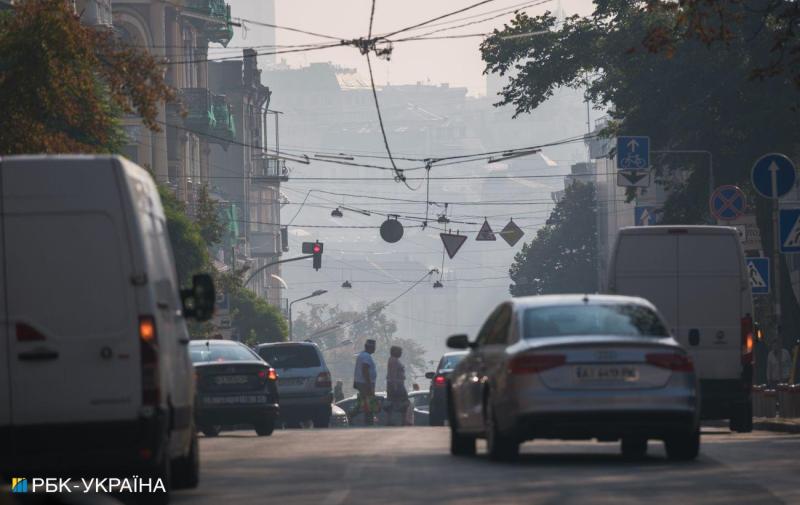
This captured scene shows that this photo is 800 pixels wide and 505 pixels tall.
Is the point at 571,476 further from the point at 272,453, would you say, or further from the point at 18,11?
the point at 18,11

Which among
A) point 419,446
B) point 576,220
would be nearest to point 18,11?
point 419,446

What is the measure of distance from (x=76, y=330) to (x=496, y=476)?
447cm

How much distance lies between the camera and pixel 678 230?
77.7 ft

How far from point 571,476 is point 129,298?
4620mm

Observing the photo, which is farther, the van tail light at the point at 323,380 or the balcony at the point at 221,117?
the balcony at the point at 221,117

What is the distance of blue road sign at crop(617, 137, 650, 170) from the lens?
46156 millimetres

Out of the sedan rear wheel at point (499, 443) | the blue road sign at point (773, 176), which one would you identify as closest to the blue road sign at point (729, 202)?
the blue road sign at point (773, 176)

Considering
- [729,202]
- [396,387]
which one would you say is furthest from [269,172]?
[729,202]

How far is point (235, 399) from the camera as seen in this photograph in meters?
28.1

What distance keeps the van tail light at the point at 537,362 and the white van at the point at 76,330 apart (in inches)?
189

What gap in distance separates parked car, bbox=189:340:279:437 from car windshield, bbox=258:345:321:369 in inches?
338

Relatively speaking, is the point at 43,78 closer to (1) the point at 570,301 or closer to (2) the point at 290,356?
(2) the point at 290,356

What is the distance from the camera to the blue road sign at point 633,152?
46.2 meters

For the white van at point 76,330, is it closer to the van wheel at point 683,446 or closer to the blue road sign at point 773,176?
the van wheel at point 683,446
